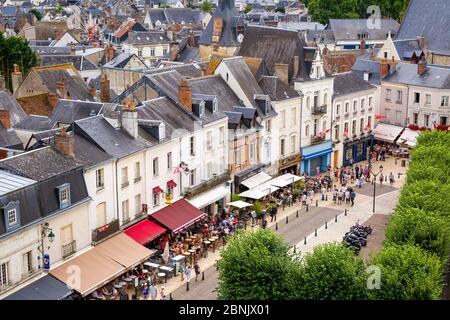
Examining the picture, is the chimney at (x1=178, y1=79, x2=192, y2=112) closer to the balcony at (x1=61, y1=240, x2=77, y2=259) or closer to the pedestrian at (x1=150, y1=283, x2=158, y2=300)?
the pedestrian at (x1=150, y1=283, x2=158, y2=300)

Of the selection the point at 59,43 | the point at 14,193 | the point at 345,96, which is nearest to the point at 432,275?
the point at 14,193

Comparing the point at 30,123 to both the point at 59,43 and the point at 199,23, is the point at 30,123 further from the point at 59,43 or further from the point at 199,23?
the point at 199,23

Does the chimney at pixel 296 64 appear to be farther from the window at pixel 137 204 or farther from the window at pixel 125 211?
the window at pixel 125 211

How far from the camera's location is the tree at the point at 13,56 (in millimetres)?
70250

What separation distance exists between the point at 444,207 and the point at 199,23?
109 meters

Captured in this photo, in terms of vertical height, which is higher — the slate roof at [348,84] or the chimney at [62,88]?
the chimney at [62,88]

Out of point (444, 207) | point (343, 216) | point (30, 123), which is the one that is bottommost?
point (343, 216)

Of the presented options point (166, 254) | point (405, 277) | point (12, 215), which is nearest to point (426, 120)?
point (166, 254)

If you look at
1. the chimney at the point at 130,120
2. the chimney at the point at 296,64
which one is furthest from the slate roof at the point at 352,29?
the chimney at the point at 130,120

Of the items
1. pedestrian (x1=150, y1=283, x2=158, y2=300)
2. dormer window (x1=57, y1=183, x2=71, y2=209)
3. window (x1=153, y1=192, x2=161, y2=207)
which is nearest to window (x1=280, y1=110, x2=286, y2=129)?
window (x1=153, y1=192, x2=161, y2=207)

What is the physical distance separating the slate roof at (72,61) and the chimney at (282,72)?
2836 cm

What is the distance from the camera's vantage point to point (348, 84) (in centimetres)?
6066

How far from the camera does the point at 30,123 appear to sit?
4356 centimetres

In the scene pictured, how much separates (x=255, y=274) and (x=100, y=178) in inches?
468
